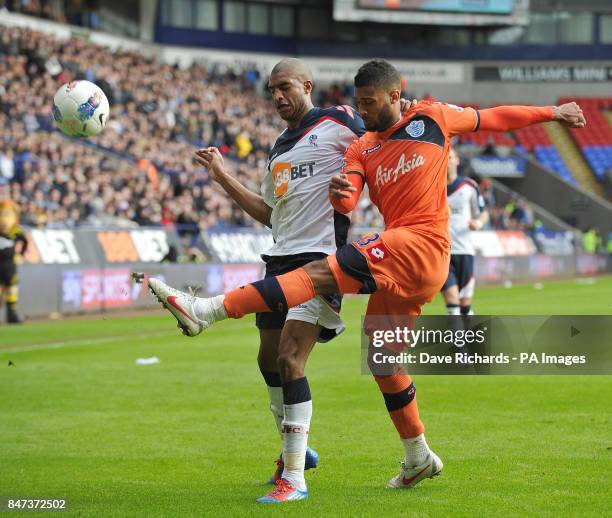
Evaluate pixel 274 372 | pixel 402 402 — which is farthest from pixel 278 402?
pixel 402 402

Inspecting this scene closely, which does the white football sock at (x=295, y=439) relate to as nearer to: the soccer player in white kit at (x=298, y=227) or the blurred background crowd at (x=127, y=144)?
the soccer player in white kit at (x=298, y=227)

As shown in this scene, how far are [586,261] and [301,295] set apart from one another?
39.9 m

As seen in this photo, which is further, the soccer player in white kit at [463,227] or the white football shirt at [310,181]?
the soccer player in white kit at [463,227]

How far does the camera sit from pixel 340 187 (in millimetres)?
6426

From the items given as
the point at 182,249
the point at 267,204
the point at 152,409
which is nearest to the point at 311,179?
the point at 267,204

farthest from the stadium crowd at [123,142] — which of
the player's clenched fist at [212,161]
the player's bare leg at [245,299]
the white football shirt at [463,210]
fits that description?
the player's bare leg at [245,299]

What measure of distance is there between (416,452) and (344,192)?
1.69 metres

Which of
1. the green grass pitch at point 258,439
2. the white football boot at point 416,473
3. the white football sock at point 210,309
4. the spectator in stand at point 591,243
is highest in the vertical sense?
the white football sock at point 210,309

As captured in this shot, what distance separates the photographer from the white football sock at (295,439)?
21.3ft

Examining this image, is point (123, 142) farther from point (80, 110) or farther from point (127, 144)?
point (80, 110)

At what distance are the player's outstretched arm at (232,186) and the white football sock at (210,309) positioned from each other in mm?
1310

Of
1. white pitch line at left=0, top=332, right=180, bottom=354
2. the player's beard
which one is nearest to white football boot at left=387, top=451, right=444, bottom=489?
the player's beard

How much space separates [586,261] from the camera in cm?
4441

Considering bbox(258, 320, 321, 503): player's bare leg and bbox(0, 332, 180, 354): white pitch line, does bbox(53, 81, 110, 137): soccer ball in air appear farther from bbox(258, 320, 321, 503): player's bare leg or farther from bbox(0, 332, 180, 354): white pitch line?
bbox(0, 332, 180, 354): white pitch line
